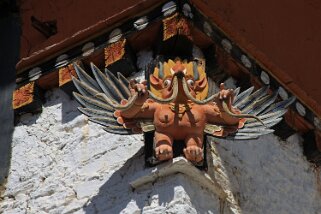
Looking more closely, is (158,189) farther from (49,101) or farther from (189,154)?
(49,101)

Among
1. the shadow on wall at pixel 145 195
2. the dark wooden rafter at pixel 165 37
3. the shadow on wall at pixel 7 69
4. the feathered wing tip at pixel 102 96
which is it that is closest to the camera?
the shadow on wall at pixel 145 195

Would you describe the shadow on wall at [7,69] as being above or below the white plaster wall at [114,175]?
above

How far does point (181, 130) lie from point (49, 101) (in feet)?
4.19

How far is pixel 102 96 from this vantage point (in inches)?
265

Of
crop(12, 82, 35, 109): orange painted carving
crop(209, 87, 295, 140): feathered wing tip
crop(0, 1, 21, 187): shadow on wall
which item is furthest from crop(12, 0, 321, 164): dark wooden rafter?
crop(209, 87, 295, 140): feathered wing tip

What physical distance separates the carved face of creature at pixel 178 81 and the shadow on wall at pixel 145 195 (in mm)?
382

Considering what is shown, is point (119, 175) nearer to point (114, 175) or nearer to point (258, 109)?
point (114, 175)

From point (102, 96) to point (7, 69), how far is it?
1.32 meters

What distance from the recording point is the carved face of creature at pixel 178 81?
6.55 m

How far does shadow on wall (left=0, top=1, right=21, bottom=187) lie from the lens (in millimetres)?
7395

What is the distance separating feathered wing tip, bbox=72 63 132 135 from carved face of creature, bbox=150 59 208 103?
0.58 ft

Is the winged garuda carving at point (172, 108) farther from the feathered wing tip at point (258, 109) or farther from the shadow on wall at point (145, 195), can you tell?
the shadow on wall at point (145, 195)

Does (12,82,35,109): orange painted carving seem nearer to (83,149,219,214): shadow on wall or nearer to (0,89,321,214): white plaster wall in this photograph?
(0,89,321,214): white plaster wall

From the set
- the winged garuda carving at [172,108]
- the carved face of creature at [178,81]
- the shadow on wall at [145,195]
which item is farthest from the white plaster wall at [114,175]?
the carved face of creature at [178,81]
